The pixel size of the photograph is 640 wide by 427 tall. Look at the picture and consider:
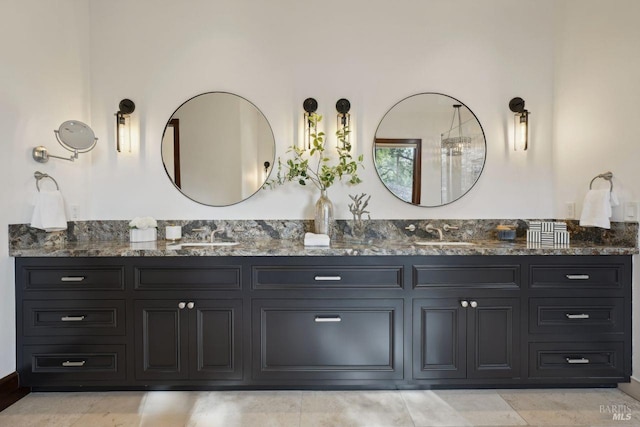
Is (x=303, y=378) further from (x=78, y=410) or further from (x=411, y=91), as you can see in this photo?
(x=411, y=91)

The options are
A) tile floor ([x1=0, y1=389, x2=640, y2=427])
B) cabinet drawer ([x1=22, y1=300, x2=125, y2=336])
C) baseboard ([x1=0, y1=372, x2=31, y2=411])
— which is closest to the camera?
tile floor ([x1=0, y1=389, x2=640, y2=427])

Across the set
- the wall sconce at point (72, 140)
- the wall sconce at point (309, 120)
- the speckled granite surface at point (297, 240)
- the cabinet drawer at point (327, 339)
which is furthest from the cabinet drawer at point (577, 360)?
the wall sconce at point (72, 140)

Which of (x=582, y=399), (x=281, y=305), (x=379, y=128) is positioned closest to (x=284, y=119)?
(x=379, y=128)

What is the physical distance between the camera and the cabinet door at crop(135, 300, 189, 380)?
6.98 feet

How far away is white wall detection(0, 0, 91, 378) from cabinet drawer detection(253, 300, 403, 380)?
161 centimetres

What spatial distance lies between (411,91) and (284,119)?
41.2 inches

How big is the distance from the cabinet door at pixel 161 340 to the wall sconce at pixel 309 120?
1521 mm

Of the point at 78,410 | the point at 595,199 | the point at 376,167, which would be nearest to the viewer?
the point at 78,410

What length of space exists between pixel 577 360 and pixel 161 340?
262 centimetres

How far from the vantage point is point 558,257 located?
84.1 inches

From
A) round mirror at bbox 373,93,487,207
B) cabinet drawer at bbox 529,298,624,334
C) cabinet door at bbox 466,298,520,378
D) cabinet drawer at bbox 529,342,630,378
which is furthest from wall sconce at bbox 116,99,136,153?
cabinet drawer at bbox 529,342,630,378

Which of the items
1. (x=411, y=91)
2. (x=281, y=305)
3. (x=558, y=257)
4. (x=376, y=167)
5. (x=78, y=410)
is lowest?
(x=78, y=410)

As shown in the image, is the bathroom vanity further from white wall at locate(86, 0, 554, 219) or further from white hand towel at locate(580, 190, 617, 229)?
white wall at locate(86, 0, 554, 219)

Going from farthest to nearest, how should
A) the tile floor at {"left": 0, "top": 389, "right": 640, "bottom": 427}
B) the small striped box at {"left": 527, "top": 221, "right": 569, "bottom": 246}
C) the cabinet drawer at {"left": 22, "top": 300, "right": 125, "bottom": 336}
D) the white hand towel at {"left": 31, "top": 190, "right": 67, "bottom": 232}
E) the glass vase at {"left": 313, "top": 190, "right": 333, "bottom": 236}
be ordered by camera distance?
the glass vase at {"left": 313, "top": 190, "right": 333, "bottom": 236} < the small striped box at {"left": 527, "top": 221, "right": 569, "bottom": 246} < the white hand towel at {"left": 31, "top": 190, "right": 67, "bottom": 232} < the cabinet drawer at {"left": 22, "top": 300, "right": 125, "bottom": 336} < the tile floor at {"left": 0, "top": 389, "right": 640, "bottom": 427}
